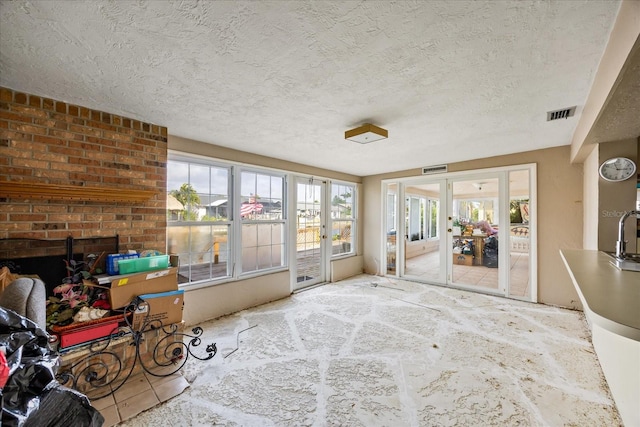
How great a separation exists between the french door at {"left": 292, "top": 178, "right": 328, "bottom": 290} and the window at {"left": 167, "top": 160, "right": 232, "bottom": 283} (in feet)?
4.40

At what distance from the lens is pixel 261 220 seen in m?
4.15

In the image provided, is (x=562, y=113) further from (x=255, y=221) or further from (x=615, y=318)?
(x=255, y=221)

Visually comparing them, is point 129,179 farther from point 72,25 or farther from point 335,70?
point 335,70

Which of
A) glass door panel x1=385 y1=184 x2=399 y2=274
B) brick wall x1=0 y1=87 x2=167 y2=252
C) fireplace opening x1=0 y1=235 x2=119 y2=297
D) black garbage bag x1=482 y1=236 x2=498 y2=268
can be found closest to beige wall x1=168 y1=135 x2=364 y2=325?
brick wall x1=0 y1=87 x2=167 y2=252

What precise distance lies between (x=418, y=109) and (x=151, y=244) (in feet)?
10.0

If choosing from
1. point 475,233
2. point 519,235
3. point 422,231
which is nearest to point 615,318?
point 519,235

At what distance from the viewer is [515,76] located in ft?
6.05

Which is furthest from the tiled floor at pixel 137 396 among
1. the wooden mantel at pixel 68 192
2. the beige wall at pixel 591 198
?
the beige wall at pixel 591 198

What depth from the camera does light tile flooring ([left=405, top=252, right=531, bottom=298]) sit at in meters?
4.13

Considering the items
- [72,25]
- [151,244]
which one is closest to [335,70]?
[72,25]

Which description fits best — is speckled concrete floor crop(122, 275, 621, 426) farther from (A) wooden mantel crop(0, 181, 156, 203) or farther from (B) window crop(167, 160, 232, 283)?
(A) wooden mantel crop(0, 181, 156, 203)

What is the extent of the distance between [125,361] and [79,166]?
1.76 meters

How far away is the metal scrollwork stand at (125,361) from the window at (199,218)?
102cm

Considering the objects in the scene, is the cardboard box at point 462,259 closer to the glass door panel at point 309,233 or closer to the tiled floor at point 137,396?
the glass door panel at point 309,233
